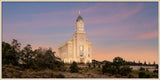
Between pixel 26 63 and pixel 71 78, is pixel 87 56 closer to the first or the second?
pixel 26 63

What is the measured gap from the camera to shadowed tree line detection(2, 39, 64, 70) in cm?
3962

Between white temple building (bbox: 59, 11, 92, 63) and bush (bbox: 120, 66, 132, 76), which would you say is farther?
white temple building (bbox: 59, 11, 92, 63)

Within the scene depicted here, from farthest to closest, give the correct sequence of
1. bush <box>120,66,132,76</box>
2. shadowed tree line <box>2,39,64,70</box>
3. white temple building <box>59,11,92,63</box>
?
white temple building <box>59,11,92,63</box> → shadowed tree line <box>2,39,64,70</box> → bush <box>120,66,132,76</box>

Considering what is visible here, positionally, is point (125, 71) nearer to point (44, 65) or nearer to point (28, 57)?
point (44, 65)

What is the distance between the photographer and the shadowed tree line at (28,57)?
130 feet

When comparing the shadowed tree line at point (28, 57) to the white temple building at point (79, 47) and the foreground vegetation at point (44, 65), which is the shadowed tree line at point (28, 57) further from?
the white temple building at point (79, 47)

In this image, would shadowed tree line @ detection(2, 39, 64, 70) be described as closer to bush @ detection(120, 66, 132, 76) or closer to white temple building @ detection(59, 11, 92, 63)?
bush @ detection(120, 66, 132, 76)

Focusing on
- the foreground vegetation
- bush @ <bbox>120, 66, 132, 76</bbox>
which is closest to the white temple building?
the foreground vegetation

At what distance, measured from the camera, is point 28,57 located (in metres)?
40.9

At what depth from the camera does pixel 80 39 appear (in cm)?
6962

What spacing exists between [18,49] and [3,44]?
2977mm

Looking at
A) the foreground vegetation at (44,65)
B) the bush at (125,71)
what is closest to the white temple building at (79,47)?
the foreground vegetation at (44,65)

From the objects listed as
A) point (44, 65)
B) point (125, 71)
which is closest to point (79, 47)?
point (44, 65)

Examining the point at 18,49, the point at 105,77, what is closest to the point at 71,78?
the point at 105,77
